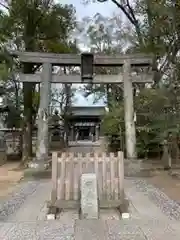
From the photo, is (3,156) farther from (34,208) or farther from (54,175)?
(54,175)

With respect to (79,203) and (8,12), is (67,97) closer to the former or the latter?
(8,12)

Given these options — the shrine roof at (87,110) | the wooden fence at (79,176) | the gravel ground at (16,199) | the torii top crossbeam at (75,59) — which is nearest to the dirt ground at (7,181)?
the gravel ground at (16,199)

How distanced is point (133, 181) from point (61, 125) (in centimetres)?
2528

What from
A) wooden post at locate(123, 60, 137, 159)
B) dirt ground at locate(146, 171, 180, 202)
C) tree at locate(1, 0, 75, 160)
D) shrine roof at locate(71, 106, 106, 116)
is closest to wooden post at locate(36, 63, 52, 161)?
wooden post at locate(123, 60, 137, 159)

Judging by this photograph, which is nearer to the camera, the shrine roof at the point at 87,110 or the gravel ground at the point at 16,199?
the gravel ground at the point at 16,199

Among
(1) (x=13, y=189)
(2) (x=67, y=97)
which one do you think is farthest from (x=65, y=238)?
(2) (x=67, y=97)

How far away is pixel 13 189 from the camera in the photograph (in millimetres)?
9984

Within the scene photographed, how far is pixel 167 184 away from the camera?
10734 millimetres

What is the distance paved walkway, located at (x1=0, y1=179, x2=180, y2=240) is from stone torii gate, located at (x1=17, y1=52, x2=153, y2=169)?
15.6 ft

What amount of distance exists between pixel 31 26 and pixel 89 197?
1280 cm

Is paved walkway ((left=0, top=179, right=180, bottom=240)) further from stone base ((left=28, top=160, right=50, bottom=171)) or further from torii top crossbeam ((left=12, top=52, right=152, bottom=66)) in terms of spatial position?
torii top crossbeam ((left=12, top=52, right=152, bottom=66))

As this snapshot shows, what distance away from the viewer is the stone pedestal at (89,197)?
6297 mm

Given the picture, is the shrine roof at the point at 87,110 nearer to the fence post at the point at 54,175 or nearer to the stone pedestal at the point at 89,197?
the fence post at the point at 54,175

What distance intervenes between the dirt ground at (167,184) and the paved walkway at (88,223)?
1.85 ft
